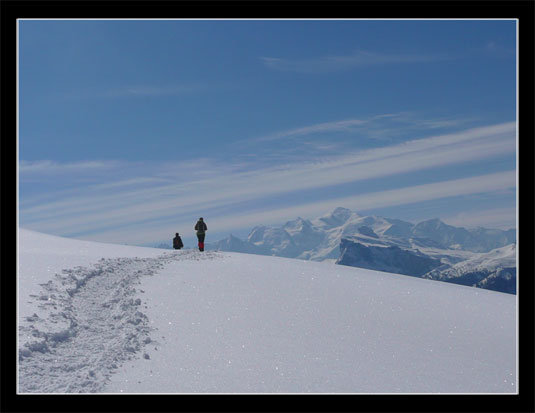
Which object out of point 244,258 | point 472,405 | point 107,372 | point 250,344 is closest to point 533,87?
point 472,405

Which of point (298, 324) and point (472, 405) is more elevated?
point (298, 324)

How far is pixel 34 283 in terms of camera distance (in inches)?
544

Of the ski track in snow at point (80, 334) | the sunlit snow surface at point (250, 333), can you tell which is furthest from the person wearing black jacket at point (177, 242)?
the ski track in snow at point (80, 334)

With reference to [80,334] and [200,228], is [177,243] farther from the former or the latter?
[80,334]

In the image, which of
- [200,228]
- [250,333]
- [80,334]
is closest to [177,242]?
[200,228]

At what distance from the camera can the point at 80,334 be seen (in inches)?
430

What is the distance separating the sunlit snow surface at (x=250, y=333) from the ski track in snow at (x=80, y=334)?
0.12 feet

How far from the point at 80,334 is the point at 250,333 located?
15.5 ft

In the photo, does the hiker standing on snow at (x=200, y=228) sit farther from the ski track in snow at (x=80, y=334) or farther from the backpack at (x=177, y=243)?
the ski track in snow at (x=80, y=334)

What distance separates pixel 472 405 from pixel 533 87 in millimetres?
7656

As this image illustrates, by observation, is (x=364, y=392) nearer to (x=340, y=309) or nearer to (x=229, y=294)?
(x=340, y=309)

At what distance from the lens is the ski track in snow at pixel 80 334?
332 inches

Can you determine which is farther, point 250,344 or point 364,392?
point 250,344

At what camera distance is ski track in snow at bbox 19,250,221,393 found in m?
8.43
